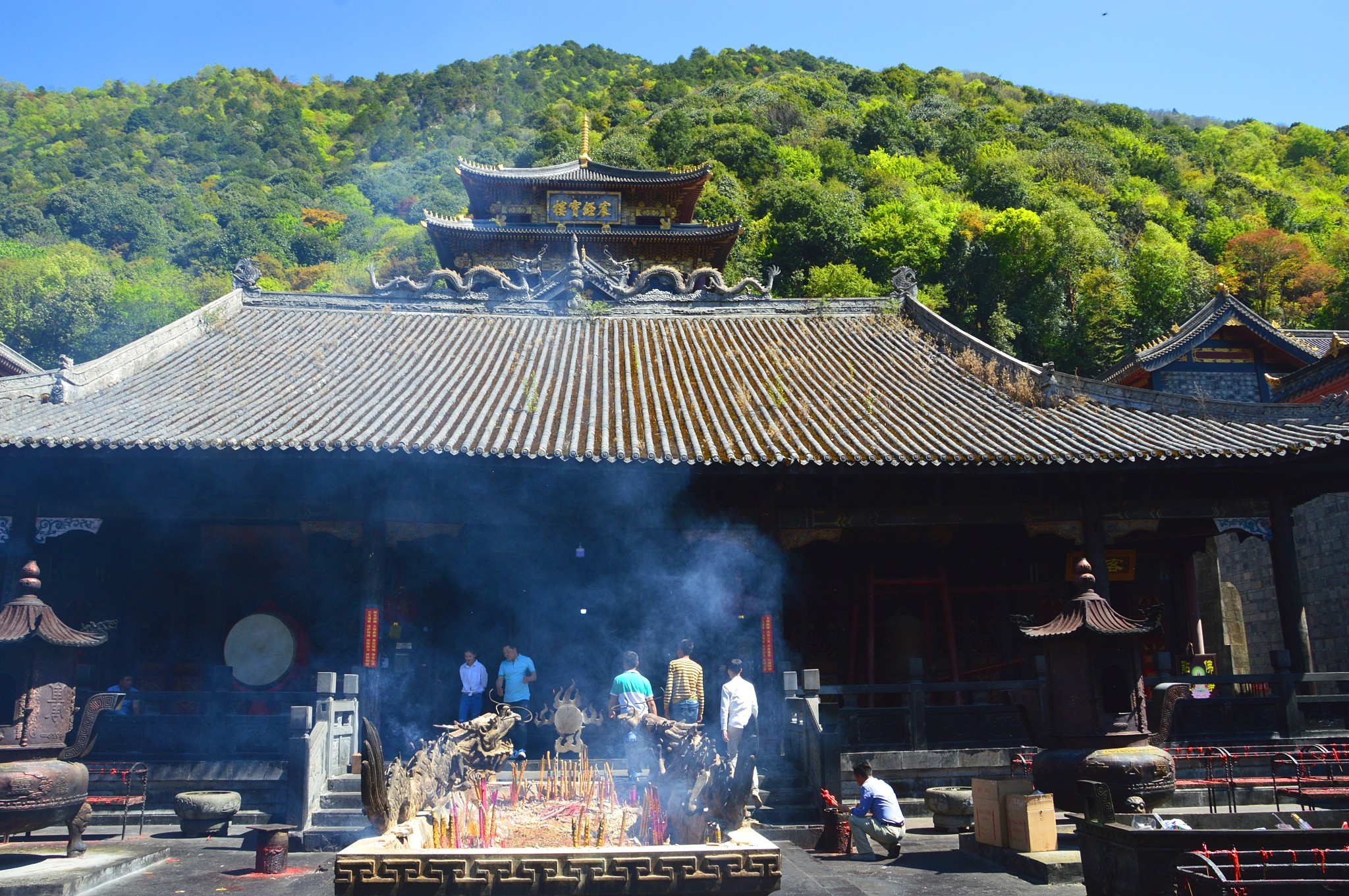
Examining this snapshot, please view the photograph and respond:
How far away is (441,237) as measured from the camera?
1022 inches

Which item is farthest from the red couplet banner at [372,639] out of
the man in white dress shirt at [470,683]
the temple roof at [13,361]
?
the temple roof at [13,361]

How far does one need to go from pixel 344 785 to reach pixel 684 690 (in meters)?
3.64

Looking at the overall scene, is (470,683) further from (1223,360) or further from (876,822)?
(1223,360)

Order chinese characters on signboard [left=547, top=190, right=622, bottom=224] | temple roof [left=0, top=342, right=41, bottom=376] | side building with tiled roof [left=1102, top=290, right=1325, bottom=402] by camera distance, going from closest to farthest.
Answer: side building with tiled roof [left=1102, top=290, right=1325, bottom=402]
temple roof [left=0, top=342, right=41, bottom=376]
chinese characters on signboard [left=547, top=190, right=622, bottom=224]

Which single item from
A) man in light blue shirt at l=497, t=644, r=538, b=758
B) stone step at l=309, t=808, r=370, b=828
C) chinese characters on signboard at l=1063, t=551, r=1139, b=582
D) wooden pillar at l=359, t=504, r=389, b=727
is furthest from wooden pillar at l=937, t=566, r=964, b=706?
stone step at l=309, t=808, r=370, b=828

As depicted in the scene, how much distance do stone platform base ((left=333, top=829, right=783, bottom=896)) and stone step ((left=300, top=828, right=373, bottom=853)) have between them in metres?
4.12

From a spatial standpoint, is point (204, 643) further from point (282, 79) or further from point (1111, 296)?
point (282, 79)

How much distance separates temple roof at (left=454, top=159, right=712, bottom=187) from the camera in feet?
86.4

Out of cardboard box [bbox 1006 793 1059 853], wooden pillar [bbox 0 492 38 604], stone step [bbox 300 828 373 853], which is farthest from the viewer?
wooden pillar [bbox 0 492 38 604]

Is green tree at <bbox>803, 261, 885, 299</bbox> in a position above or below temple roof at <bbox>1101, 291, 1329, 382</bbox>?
above

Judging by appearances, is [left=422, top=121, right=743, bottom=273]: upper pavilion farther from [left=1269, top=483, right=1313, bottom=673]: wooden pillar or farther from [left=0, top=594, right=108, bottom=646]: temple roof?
[left=0, top=594, right=108, bottom=646]: temple roof

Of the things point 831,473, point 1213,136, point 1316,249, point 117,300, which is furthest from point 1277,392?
point 1213,136

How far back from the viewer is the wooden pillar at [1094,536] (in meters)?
12.2

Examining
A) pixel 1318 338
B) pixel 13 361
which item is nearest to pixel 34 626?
pixel 13 361
